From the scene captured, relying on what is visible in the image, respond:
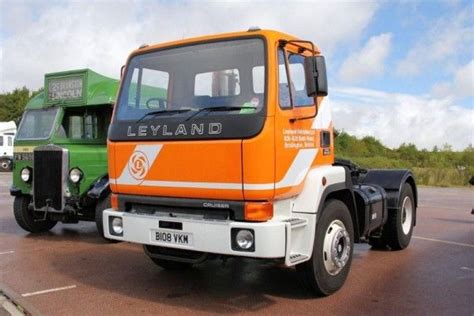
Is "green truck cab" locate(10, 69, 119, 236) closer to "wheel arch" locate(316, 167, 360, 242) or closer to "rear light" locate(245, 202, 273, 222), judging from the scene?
"wheel arch" locate(316, 167, 360, 242)

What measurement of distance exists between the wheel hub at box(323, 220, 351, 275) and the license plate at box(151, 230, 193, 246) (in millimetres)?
1369

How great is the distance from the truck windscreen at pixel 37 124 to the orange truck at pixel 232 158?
4.23 metres

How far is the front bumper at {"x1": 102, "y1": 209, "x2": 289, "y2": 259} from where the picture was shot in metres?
4.59

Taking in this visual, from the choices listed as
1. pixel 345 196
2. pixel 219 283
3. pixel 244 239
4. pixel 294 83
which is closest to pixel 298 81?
pixel 294 83

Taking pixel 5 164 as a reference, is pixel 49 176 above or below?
below

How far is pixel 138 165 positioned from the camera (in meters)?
5.34

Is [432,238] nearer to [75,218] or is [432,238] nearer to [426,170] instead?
[75,218]

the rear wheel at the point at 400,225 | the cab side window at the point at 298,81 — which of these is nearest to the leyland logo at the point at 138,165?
the cab side window at the point at 298,81

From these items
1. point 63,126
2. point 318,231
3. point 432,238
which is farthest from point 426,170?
point 318,231

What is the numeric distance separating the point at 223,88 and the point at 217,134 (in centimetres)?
57

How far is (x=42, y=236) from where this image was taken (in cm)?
936

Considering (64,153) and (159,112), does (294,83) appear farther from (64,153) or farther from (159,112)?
(64,153)

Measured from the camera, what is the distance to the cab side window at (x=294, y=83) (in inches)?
197

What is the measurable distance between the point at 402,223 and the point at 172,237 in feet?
14.3
